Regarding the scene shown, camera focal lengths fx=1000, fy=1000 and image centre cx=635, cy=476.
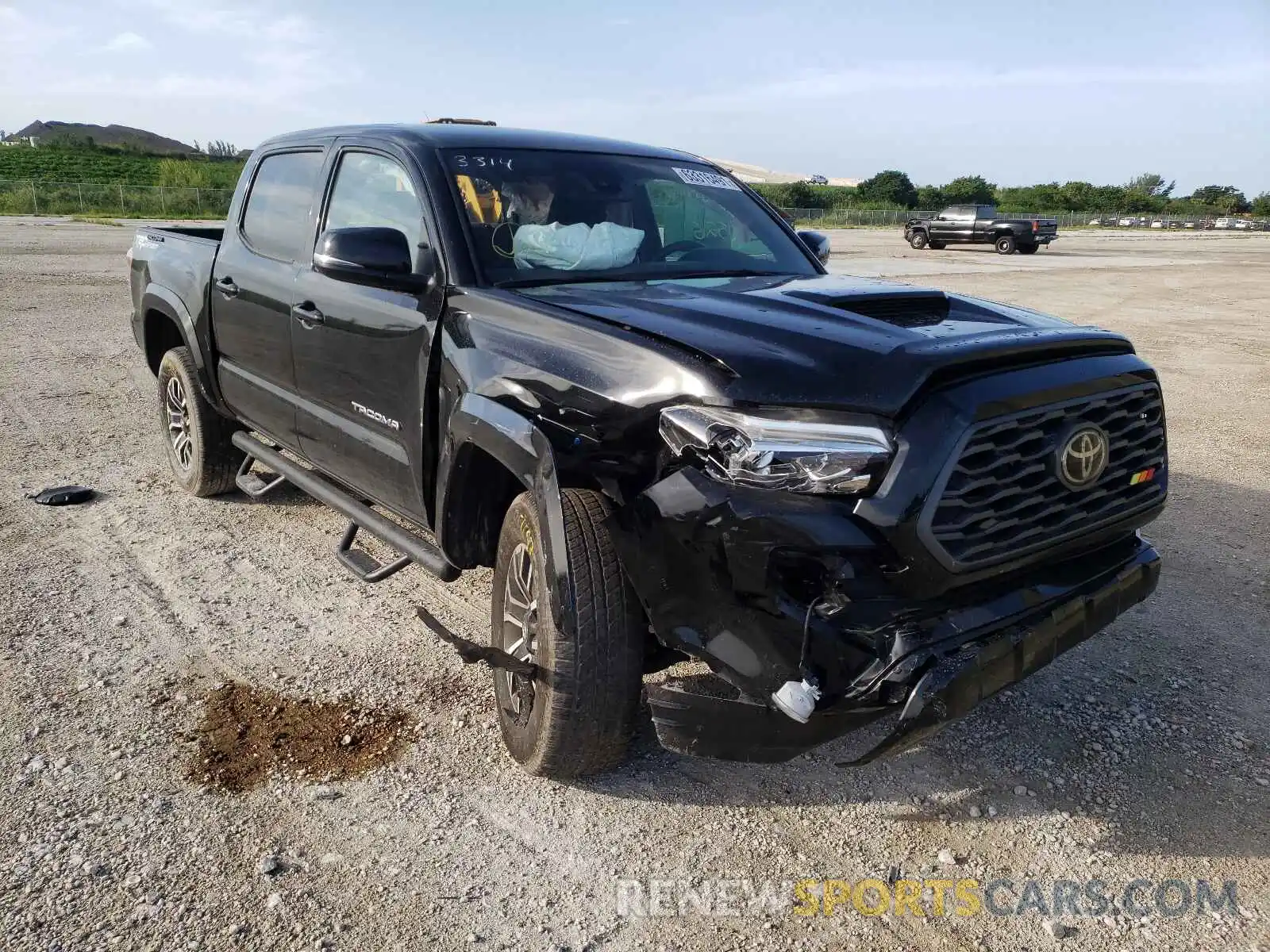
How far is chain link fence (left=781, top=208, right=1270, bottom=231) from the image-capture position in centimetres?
6038

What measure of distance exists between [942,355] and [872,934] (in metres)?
1.42

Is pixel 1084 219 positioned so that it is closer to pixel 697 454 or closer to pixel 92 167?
pixel 92 167

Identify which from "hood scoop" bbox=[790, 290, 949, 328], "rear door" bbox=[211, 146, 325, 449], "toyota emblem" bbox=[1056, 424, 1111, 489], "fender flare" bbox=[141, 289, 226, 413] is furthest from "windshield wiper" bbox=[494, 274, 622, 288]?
"fender flare" bbox=[141, 289, 226, 413]

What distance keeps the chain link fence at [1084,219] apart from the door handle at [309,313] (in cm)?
5525

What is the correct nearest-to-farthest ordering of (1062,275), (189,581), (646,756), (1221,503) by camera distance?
1. (646,756)
2. (189,581)
3. (1221,503)
4. (1062,275)

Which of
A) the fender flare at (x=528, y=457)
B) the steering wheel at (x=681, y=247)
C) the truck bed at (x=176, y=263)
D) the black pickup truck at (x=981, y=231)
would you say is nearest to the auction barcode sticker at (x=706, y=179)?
the steering wheel at (x=681, y=247)

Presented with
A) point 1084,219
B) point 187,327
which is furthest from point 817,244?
point 1084,219

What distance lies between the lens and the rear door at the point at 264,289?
4250mm

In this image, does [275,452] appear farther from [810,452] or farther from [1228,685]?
[1228,685]

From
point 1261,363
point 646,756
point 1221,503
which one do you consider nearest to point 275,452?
point 646,756

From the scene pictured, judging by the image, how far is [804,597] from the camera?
2291 mm

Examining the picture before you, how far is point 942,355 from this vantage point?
2.46m

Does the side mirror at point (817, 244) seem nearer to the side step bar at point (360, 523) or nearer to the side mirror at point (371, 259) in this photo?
the side mirror at point (371, 259)

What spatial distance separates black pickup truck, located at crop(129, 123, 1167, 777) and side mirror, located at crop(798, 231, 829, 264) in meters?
0.57
